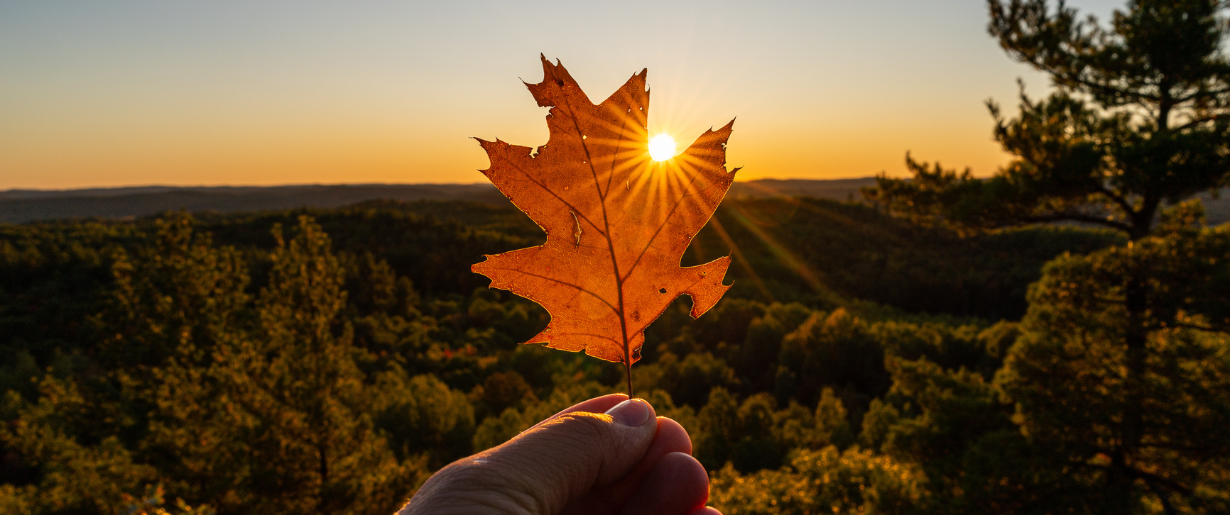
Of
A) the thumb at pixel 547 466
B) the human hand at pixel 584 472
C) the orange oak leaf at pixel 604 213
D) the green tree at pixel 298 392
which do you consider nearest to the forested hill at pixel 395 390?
the green tree at pixel 298 392

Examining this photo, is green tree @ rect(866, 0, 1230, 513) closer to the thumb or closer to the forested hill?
the forested hill

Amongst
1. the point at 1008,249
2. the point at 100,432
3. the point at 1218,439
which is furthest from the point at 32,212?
the point at 1008,249

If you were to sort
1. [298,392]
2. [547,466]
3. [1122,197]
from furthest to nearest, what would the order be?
[298,392] → [1122,197] → [547,466]

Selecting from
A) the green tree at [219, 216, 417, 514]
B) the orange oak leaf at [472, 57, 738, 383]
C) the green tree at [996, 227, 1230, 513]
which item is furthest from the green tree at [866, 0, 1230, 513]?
the green tree at [219, 216, 417, 514]

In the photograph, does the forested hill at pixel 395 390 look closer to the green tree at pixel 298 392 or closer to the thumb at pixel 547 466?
the green tree at pixel 298 392

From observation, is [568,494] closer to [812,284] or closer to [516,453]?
[516,453]

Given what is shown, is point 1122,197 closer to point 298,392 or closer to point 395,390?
point 298,392

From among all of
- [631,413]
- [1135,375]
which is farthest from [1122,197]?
[631,413]
